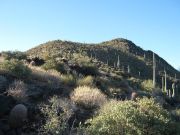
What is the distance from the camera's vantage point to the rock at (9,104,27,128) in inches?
626

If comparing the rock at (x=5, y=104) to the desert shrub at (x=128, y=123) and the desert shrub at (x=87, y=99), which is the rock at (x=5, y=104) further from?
the desert shrub at (x=87, y=99)

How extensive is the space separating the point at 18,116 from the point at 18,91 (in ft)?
7.32

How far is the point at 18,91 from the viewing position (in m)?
18.1

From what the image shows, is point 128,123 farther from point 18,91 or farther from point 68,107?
point 18,91

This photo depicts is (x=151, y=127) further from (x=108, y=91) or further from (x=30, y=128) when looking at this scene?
(x=108, y=91)

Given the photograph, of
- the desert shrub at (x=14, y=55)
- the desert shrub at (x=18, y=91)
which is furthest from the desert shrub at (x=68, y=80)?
the desert shrub at (x=14, y=55)

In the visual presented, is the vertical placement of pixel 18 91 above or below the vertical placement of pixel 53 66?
below

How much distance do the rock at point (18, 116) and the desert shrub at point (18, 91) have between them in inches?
54.0

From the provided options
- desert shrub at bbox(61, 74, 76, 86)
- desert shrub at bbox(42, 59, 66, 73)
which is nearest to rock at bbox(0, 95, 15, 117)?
desert shrub at bbox(61, 74, 76, 86)

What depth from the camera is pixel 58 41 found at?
7662 cm

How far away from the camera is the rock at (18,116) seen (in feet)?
52.2

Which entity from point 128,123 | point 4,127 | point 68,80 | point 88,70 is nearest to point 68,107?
point 4,127

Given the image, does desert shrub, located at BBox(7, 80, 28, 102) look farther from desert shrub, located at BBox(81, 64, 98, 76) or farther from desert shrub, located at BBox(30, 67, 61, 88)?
desert shrub, located at BBox(81, 64, 98, 76)

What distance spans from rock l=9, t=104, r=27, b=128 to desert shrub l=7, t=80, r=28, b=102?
137 cm
